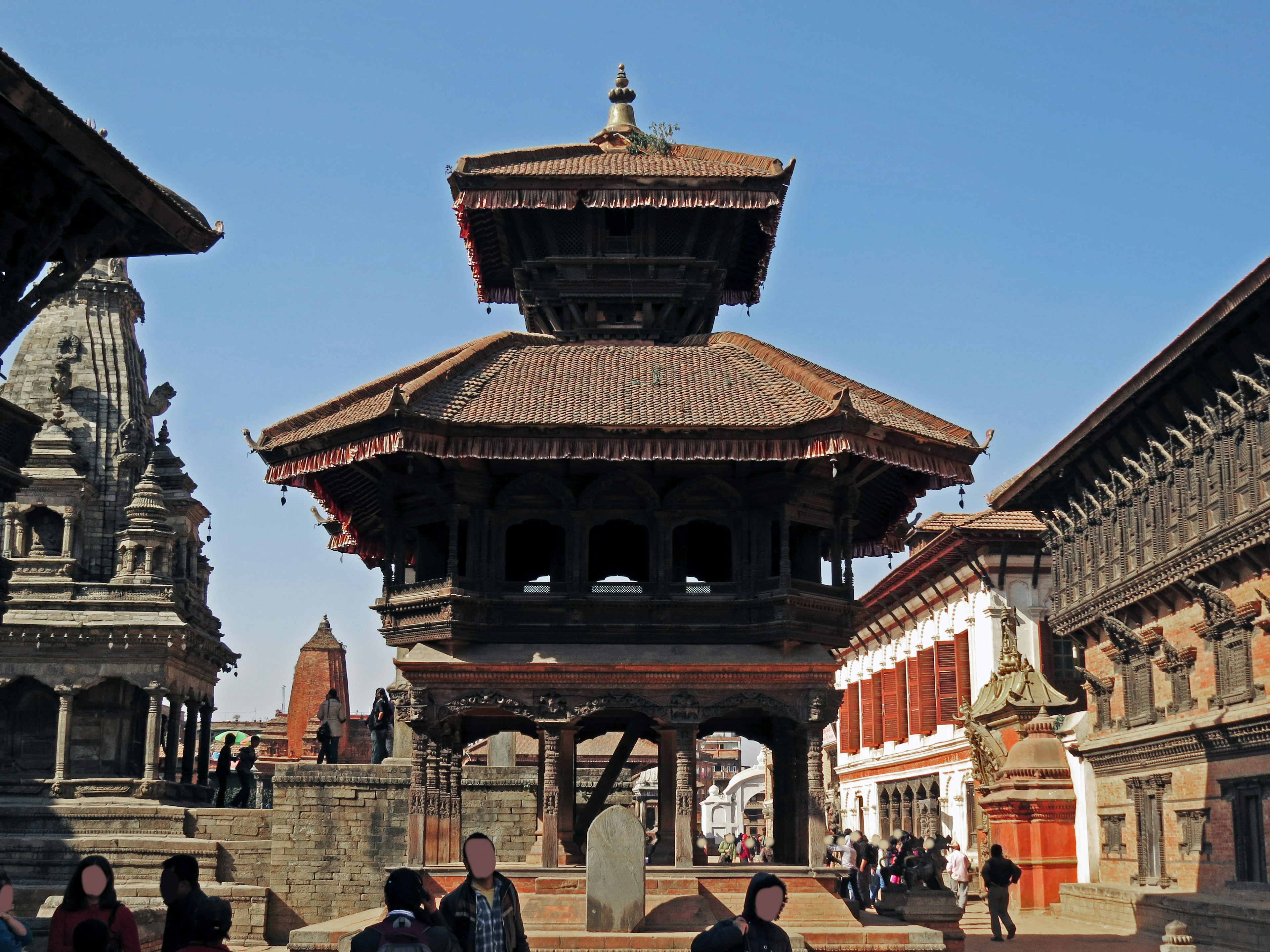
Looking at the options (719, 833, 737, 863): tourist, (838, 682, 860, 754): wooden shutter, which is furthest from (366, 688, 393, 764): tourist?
(838, 682, 860, 754): wooden shutter

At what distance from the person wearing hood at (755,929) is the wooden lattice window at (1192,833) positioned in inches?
842

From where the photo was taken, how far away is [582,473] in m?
20.8

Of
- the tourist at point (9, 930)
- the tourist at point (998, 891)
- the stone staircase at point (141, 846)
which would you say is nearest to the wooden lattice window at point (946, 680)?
the tourist at point (998, 891)

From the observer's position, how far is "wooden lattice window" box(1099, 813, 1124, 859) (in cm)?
3247

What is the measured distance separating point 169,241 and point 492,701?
7.05m

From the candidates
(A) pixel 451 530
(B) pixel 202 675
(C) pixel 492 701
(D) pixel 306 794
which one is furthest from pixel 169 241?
(B) pixel 202 675

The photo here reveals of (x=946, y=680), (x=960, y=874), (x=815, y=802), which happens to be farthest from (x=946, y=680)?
(x=815, y=802)

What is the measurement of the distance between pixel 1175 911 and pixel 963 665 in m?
17.3

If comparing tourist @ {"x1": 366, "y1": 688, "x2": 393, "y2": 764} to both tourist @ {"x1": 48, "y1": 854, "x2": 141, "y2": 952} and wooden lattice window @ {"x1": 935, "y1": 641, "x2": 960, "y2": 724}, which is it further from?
tourist @ {"x1": 48, "y1": 854, "x2": 141, "y2": 952}

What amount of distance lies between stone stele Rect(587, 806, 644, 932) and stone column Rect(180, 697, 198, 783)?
32616 mm

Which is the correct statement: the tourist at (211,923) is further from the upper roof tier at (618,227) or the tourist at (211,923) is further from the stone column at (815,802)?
the upper roof tier at (618,227)

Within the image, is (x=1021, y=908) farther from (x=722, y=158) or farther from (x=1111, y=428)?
(x=722, y=158)

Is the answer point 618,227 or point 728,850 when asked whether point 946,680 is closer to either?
point 728,850

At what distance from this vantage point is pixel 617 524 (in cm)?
2248
